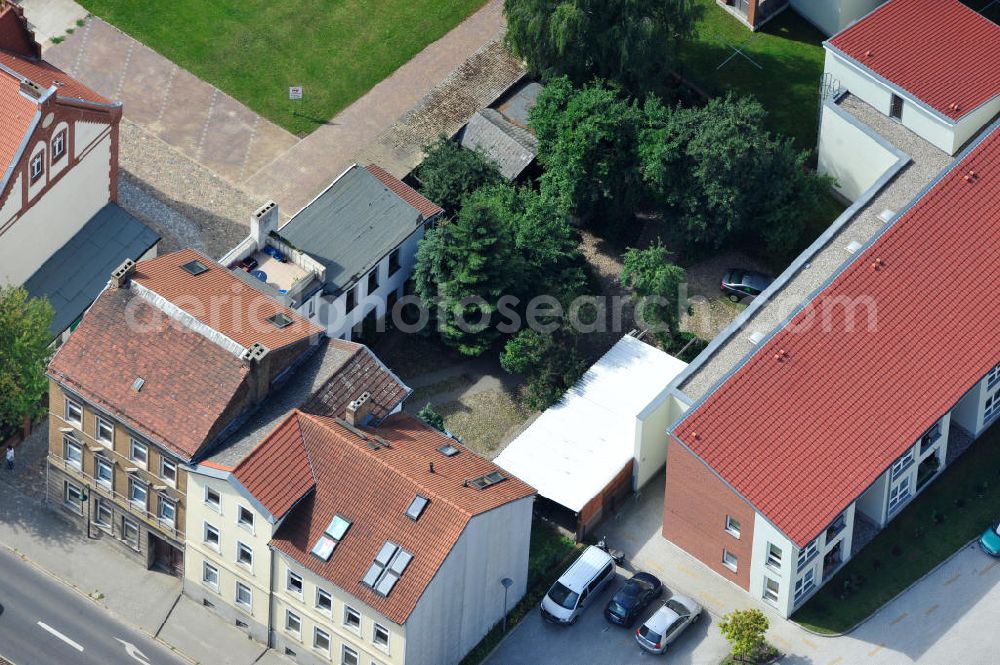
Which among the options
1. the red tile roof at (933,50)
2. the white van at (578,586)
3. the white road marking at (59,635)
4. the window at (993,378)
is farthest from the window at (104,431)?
the red tile roof at (933,50)

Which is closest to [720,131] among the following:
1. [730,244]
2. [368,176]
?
[730,244]

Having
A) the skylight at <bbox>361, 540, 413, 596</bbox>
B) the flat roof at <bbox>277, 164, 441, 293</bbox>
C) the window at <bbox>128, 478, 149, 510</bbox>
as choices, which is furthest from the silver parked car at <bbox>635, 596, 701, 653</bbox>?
the window at <bbox>128, 478, 149, 510</bbox>

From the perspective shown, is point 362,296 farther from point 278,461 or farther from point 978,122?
point 978,122

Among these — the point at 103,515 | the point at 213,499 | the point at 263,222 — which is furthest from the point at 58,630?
the point at 263,222

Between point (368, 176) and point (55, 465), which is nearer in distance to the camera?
point (55, 465)

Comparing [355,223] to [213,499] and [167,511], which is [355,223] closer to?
[167,511]

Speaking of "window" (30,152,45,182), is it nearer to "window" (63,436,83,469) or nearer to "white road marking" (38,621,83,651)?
"window" (63,436,83,469)
